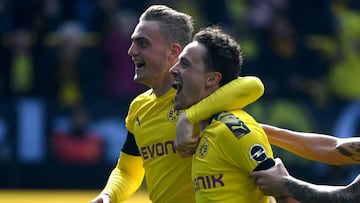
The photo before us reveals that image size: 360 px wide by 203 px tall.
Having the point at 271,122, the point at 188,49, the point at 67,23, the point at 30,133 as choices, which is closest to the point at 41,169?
the point at 30,133

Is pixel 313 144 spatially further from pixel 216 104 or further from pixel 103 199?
pixel 103 199

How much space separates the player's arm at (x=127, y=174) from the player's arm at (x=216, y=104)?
1.05 m

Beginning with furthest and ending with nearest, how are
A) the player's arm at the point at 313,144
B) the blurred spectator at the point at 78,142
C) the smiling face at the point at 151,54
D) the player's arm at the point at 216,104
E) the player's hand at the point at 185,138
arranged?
the blurred spectator at the point at 78,142 < the smiling face at the point at 151,54 < the player's arm at the point at 313,144 < the player's hand at the point at 185,138 < the player's arm at the point at 216,104

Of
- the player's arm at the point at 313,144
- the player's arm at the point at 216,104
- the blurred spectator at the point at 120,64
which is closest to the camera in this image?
the player's arm at the point at 216,104

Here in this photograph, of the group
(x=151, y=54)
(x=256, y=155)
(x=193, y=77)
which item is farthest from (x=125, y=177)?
(x=256, y=155)

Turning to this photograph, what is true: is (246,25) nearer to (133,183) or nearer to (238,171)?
(133,183)

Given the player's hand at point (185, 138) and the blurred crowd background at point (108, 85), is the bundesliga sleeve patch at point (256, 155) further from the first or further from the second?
the blurred crowd background at point (108, 85)

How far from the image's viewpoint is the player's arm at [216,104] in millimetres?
5652

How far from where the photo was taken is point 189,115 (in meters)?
5.76

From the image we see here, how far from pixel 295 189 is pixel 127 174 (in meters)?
1.71

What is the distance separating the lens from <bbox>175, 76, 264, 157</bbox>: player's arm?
18.5ft

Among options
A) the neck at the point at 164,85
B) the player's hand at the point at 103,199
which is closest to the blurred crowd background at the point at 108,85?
the player's hand at the point at 103,199

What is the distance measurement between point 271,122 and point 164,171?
834 cm

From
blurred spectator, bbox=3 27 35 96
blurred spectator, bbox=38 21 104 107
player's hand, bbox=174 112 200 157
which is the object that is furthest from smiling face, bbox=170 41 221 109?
blurred spectator, bbox=3 27 35 96
